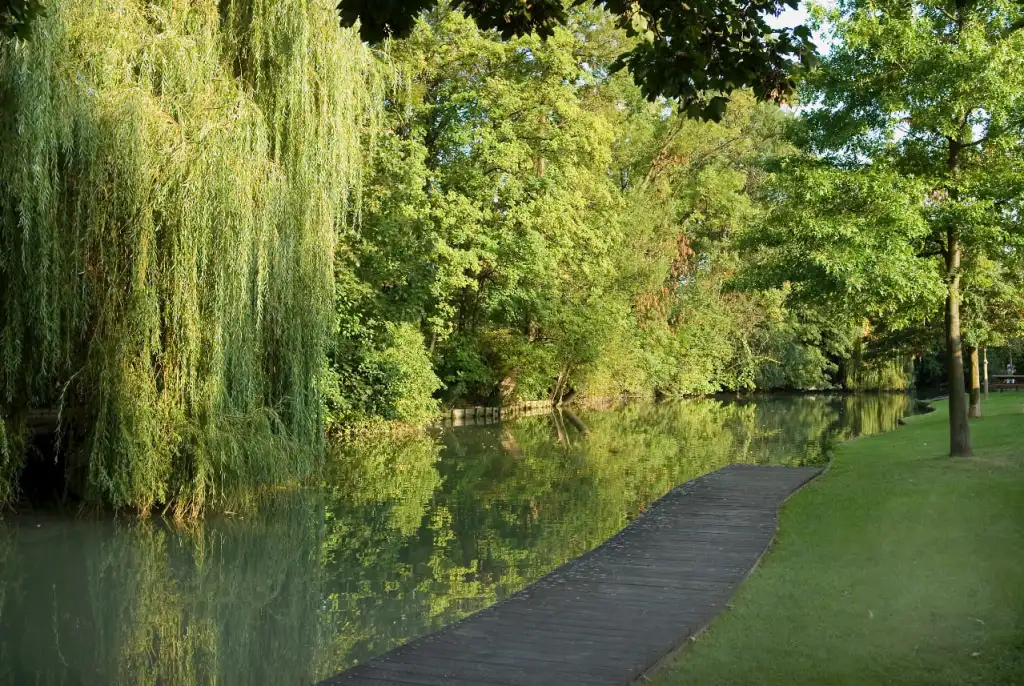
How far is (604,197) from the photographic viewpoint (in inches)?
1359

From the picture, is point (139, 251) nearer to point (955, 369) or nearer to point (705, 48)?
point (705, 48)

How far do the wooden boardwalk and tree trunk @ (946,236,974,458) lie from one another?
19.3 ft

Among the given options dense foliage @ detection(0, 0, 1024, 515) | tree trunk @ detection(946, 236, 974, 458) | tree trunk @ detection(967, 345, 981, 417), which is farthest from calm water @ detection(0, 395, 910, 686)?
tree trunk @ detection(967, 345, 981, 417)

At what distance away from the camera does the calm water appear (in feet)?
25.6

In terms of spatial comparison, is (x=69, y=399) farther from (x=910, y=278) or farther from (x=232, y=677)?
(x=910, y=278)

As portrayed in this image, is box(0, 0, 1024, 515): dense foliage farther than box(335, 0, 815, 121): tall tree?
Yes

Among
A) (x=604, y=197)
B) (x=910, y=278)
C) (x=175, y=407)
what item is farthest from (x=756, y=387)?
(x=175, y=407)

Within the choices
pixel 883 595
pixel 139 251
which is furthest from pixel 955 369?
pixel 139 251

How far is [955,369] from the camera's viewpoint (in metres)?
15.8

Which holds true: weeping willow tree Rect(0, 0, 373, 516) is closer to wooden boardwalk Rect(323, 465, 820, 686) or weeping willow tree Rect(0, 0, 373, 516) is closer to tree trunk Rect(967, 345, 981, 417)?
wooden boardwalk Rect(323, 465, 820, 686)

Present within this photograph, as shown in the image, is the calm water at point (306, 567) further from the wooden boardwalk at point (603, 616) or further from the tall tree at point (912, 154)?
the tall tree at point (912, 154)

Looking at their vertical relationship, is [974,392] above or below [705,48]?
below

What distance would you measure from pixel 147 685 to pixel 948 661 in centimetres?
556

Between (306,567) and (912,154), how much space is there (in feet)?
38.6
